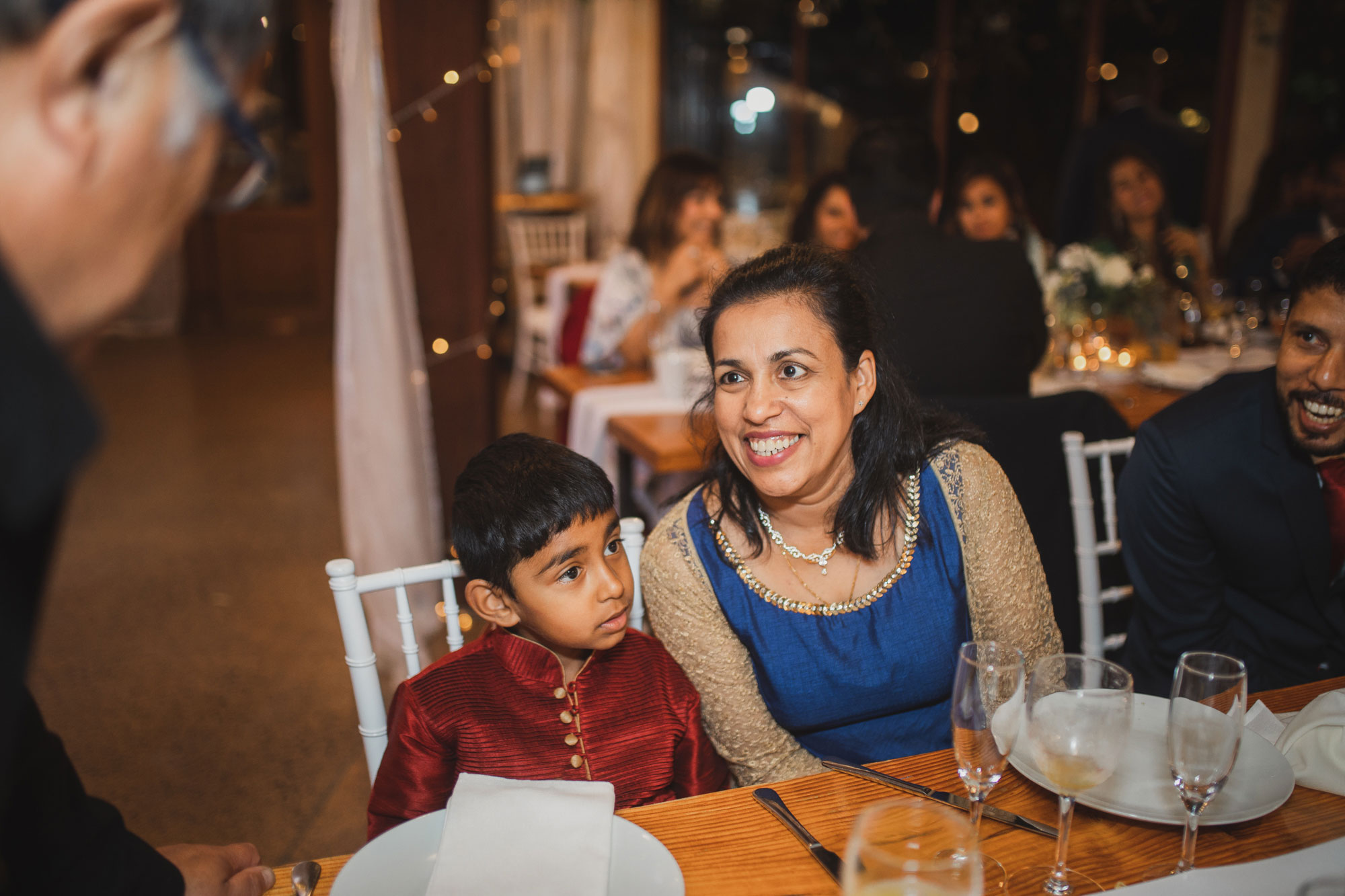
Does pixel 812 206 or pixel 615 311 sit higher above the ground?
pixel 812 206

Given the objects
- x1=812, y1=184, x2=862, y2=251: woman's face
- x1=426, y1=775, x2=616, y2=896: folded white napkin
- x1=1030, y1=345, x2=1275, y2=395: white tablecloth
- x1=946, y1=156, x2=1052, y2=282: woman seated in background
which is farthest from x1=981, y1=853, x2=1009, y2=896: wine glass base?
x1=946, y1=156, x2=1052, y2=282: woman seated in background

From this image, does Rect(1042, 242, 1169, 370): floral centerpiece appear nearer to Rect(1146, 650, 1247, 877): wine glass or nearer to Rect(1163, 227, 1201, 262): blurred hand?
Rect(1163, 227, 1201, 262): blurred hand

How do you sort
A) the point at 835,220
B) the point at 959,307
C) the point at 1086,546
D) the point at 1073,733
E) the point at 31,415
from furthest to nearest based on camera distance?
the point at 835,220
the point at 959,307
the point at 1086,546
the point at 1073,733
the point at 31,415

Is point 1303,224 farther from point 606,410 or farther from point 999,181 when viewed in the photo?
point 606,410

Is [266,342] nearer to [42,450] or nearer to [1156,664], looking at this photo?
[1156,664]

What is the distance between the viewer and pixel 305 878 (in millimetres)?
964

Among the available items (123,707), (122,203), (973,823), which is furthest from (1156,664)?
(123,707)

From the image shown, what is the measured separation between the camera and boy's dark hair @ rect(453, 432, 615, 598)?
1292mm

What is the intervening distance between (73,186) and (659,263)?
3168 millimetres

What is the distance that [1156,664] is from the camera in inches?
68.0

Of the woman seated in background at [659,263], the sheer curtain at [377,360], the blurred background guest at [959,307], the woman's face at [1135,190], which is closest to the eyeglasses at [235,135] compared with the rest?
the blurred background guest at [959,307]

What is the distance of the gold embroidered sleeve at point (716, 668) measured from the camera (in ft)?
4.67

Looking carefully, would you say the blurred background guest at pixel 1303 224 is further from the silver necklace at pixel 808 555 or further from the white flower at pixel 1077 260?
the silver necklace at pixel 808 555

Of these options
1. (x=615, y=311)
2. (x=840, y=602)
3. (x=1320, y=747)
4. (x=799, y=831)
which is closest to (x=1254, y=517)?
(x=1320, y=747)
